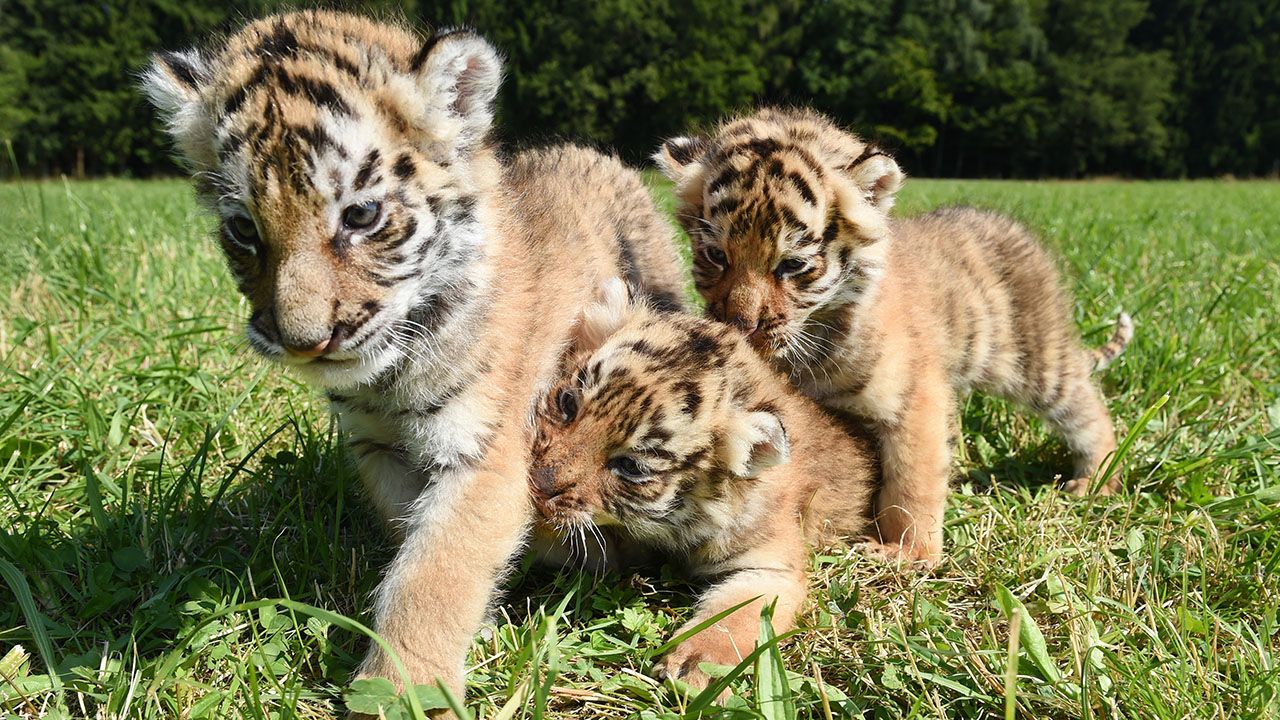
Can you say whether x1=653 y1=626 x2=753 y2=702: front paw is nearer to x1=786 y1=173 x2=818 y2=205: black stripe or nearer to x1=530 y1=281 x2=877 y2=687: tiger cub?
x1=530 y1=281 x2=877 y2=687: tiger cub

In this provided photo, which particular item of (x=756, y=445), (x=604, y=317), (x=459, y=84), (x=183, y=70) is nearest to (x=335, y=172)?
(x=459, y=84)

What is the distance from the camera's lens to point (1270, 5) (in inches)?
1997

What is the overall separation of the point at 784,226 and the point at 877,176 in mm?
513

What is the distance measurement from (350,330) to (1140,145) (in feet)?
180

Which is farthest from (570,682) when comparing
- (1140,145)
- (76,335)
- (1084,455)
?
(1140,145)

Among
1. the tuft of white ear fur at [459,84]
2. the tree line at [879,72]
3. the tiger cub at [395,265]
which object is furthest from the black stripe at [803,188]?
the tree line at [879,72]

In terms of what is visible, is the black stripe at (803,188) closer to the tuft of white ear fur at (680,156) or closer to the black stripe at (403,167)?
the tuft of white ear fur at (680,156)

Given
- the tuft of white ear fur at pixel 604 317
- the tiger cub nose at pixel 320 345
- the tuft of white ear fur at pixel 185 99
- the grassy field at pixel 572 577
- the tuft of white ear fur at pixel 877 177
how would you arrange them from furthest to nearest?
1. the tuft of white ear fur at pixel 877 177
2. the tuft of white ear fur at pixel 604 317
3. the tuft of white ear fur at pixel 185 99
4. the grassy field at pixel 572 577
5. the tiger cub nose at pixel 320 345

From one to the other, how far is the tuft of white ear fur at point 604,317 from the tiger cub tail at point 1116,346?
8.75ft

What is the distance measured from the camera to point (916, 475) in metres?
3.23

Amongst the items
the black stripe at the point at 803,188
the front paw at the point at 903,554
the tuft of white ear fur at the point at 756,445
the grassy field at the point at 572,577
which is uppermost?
the black stripe at the point at 803,188

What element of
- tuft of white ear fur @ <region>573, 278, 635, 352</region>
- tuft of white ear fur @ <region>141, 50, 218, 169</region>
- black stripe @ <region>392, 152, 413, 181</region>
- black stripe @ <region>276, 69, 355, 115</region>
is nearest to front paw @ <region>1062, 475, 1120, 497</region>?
tuft of white ear fur @ <region>573, 278, 635, 352</region>

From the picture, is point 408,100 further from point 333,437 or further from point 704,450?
point 333,437

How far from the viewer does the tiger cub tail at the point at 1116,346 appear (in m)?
4.30
